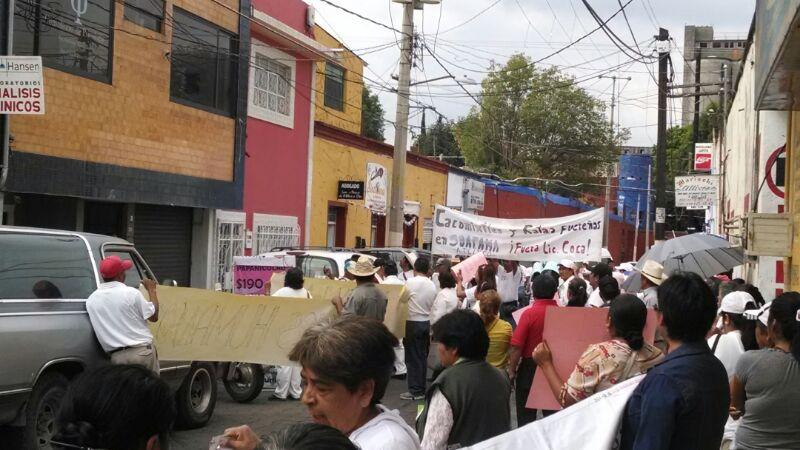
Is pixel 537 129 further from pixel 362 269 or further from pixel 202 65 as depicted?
pixel 362 269

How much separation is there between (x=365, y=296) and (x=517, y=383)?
2932mm

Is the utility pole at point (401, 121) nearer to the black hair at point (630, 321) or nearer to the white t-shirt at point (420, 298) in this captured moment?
the white t-shirt at point (420, 298)

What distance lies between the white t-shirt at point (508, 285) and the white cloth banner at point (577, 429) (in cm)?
1133

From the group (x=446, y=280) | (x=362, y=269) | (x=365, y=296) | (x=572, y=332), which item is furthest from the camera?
(x=446, y=280)

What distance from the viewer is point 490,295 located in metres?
7.38

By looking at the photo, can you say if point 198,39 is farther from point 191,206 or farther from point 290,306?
point 290,306

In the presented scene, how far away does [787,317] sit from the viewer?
16.3ft

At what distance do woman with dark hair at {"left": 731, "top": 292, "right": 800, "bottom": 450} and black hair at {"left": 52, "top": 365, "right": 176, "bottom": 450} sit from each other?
3.46 m

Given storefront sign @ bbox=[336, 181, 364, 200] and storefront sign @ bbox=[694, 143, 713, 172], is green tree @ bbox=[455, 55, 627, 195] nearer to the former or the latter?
storefront sign @ bbox=[694, 143, 713, 172]

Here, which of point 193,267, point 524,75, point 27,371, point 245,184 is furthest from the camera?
point 524,75

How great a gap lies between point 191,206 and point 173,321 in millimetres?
9421

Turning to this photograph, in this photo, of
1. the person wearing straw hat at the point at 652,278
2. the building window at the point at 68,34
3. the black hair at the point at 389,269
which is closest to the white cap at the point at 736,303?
the person wearing straw hat at the point at 652,278

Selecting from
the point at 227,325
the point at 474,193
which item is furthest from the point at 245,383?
the point at 474,193

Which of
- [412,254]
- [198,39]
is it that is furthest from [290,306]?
[198,39]
